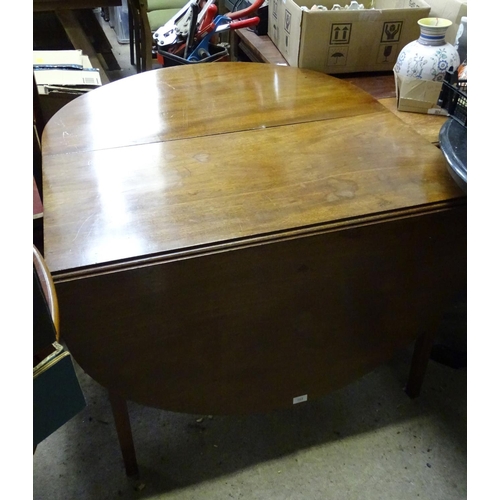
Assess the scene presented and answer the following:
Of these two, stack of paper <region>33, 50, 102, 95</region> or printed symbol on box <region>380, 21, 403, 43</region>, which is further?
stack of paper <region>33, 50, 102, 95</region>

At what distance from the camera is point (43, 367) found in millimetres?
422

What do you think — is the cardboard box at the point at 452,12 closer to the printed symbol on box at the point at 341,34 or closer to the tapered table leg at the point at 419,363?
the printed symbol on box at the point at 341,34

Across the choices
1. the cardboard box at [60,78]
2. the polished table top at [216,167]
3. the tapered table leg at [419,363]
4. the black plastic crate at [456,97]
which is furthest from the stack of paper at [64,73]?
the tapered table leg at [419,363]

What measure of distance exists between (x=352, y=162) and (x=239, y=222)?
309 millimetres

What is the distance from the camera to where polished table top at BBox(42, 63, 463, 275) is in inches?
32.2

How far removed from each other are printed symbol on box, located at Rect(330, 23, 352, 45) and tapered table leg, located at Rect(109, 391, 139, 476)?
1.11 meters

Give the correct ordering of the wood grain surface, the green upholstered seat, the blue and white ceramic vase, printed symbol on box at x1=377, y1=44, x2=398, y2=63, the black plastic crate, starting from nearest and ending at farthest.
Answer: the wood grain surface, the black plastic crate, the blue and white ceramic vase, printed symbol on box at x1=377, y1=44, x2=398, y2=63, the green upholstered seat

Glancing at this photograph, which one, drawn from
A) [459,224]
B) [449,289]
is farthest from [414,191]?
[449,289]

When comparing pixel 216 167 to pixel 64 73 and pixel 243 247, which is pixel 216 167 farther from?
pixel 64 73

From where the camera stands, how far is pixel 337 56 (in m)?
1.44

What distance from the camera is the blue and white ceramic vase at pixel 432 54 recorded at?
1.10 metres

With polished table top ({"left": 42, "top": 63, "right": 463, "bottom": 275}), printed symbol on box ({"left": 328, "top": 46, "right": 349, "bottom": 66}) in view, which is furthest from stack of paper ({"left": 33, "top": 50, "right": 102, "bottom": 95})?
printed symbol on box ({"left": 328, "top": 46, "right": 349, "bottom": 66})

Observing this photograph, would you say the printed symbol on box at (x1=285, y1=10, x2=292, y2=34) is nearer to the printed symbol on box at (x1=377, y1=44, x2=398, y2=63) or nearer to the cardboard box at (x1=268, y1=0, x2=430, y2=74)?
the cardboard box at (x1=268, y1=0, x2=430, y2=74)
